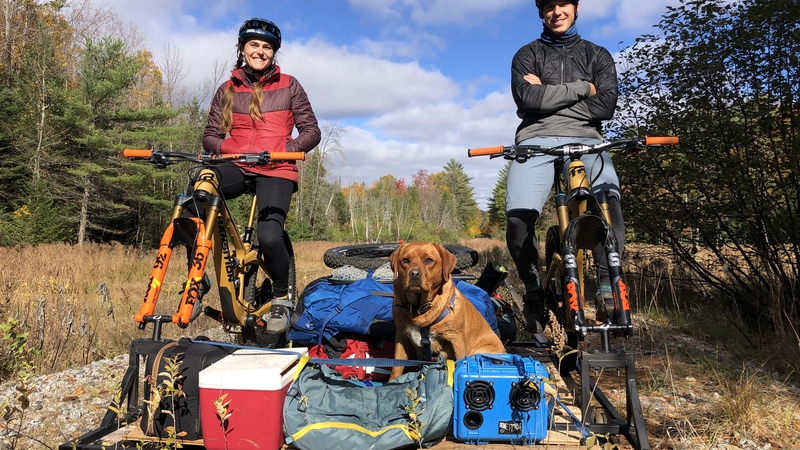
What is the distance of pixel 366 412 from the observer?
2488 millimetres

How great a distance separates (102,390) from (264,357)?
2.06 metres

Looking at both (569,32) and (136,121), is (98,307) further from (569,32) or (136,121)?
(136,121)

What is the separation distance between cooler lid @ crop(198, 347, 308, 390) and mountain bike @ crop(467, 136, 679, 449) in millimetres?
1316

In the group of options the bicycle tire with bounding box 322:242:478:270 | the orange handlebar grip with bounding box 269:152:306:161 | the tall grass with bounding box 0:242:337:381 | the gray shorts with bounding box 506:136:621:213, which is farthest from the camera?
the bicycle tire with bounding box 322:242:478:270

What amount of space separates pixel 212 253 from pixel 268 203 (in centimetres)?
58

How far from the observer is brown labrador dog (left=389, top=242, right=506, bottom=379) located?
3252 millimetres

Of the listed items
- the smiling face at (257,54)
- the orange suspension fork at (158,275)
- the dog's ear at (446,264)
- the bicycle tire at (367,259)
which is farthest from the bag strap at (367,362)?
the bicycle tire at (367,259)

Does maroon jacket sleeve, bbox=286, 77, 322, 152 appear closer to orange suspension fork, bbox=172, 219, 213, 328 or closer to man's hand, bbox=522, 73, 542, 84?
orange suspension fork, bbox=172, 219, 213, 328

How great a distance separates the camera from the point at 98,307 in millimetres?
6984

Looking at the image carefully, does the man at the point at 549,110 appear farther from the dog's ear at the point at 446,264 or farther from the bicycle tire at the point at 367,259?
the bicycle tire at the point at 367,259

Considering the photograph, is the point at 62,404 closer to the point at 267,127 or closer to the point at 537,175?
the point at 267,127

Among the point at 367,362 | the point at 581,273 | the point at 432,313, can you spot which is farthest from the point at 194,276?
the point at 581,273

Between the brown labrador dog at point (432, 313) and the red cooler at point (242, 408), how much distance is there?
1095 mm

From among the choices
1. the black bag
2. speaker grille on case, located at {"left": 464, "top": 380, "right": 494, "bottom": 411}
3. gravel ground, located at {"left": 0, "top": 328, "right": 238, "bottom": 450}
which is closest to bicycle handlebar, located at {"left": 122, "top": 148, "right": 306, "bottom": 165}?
the black bag
